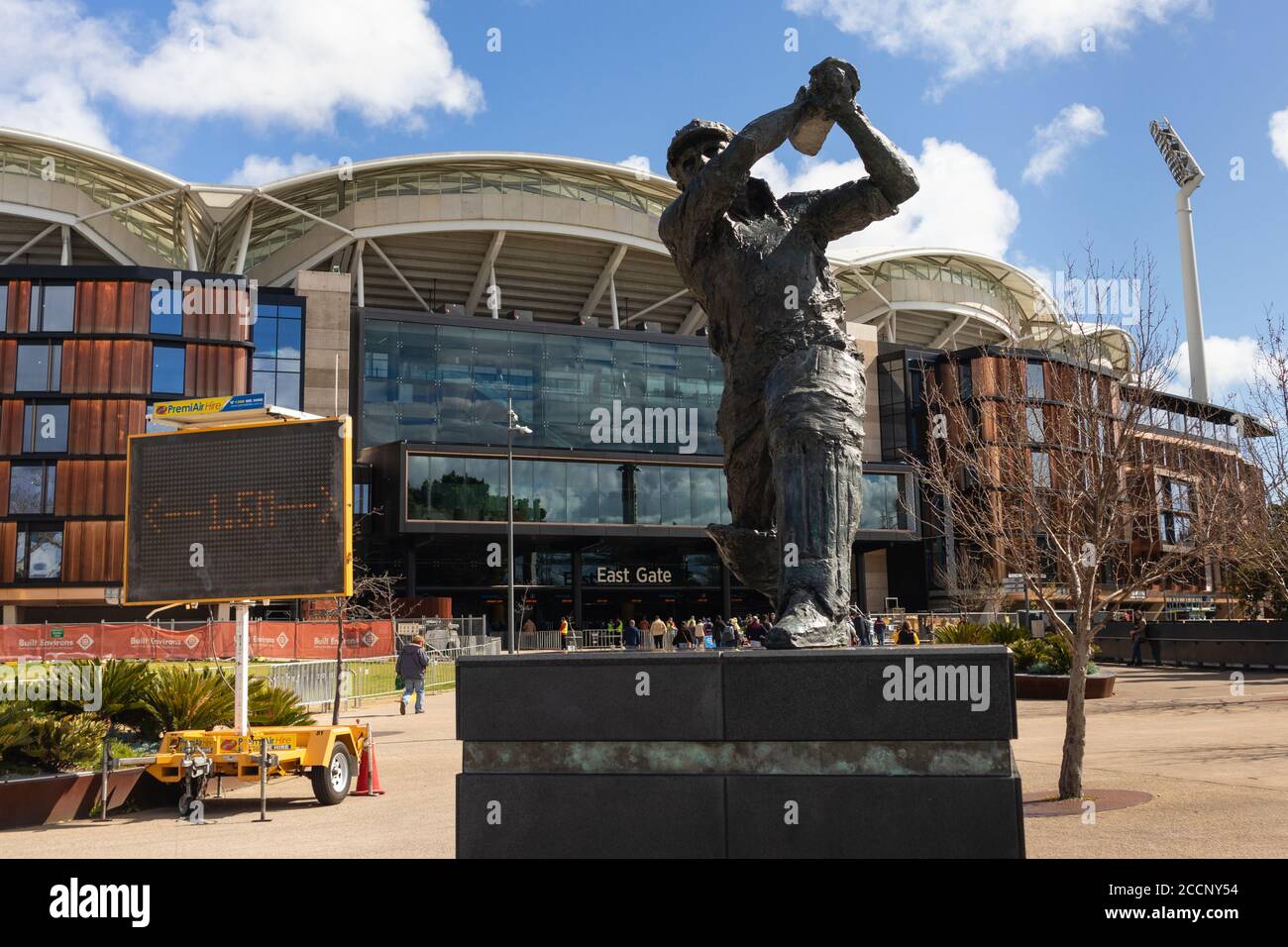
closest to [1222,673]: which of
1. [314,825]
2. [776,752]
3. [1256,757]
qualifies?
[1256,757]

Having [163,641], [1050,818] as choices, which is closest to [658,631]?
[163,641]

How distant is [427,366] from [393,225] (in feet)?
34.8

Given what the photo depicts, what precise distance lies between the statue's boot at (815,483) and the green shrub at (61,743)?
28.0 ft

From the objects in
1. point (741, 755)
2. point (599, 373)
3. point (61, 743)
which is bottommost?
point (61, 743)

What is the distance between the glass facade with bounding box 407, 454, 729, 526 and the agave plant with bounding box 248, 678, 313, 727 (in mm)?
36540

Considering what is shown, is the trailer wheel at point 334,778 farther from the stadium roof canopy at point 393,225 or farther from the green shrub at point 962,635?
the stadium roof canopy at point 393,225

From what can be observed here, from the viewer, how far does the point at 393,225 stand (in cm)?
6097

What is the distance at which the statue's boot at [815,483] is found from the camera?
4980 mm

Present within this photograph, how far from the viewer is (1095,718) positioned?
1720cm

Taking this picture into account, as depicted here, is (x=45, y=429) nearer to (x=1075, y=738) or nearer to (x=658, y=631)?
(x=658, y=631)

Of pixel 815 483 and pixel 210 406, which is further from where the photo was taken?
pixel 210 406

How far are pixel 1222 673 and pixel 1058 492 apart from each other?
761 inches

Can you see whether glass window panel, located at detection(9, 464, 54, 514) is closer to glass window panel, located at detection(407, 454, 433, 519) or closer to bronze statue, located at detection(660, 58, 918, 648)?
glass window panel, located at detection(407, 454, 433, 519)
